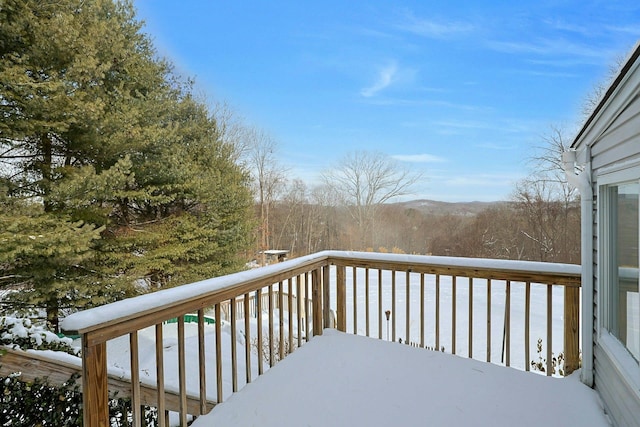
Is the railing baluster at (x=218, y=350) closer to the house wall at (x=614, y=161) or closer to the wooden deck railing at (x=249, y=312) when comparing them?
the wooden deck railing at (x=249, y=312)

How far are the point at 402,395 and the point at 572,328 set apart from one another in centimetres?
136

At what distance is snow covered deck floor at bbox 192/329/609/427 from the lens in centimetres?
196

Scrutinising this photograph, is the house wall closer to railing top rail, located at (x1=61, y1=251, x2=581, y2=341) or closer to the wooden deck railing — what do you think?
the wooden deck railing

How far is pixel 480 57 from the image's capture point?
10531mm

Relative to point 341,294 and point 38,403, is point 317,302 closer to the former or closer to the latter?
point 341,294

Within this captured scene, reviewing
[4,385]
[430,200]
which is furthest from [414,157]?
[4,385]

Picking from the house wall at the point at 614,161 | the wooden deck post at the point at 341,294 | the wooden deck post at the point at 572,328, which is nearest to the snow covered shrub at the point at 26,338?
the wooden deck post at the point at 341,294

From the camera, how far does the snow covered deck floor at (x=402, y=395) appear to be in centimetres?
196

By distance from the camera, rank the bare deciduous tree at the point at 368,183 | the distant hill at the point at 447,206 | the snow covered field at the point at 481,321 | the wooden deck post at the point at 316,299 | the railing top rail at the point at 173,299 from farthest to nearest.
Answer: the bare deciduous tree at the point at 368,183 → the distant hill at the point at 447,206 → the snow covered field at the point at 481,321 → the wooden deck post at the point at 316,299 → the railing top rail at the point at 173,299

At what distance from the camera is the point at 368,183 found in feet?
47.4

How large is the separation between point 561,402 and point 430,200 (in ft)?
39.7

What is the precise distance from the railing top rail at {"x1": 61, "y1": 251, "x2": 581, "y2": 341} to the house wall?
0.50m

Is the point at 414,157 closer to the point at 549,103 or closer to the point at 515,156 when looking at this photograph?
the point at 515,156

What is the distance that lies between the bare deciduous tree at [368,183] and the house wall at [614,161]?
11803mm
